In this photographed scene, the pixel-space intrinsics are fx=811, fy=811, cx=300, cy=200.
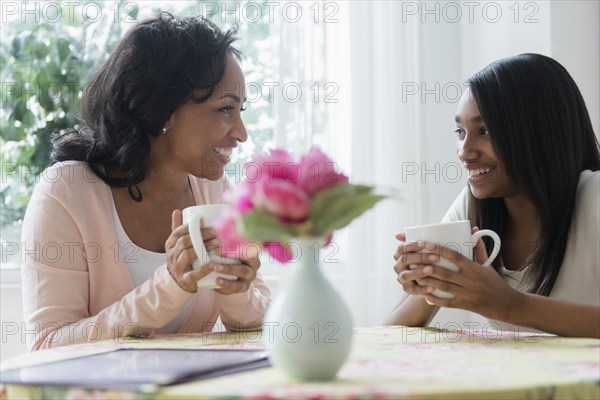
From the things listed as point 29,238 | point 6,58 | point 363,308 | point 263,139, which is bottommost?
point 363,308

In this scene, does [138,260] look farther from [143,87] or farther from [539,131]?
[539,131]

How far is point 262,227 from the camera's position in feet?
2.70

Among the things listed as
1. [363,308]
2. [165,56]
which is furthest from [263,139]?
[165,56]

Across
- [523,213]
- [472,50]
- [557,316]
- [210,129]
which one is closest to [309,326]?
[557,316]

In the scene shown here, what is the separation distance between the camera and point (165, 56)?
169 cm

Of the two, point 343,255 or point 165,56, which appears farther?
point 343,255

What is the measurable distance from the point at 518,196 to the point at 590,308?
0.45 meters

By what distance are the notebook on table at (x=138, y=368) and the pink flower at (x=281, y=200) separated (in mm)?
209

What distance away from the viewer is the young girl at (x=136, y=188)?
1.44 meters

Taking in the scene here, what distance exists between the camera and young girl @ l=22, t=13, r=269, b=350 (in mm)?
1437

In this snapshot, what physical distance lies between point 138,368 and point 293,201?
0.31 meters

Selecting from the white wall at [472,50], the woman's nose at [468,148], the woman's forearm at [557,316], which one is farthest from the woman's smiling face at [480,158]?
the white wall at [472,50]

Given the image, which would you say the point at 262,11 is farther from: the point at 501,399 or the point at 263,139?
the point at 501,399

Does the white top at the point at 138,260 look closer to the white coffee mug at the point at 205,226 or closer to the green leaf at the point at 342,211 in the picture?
the white coffee mug at the point at 205,226
